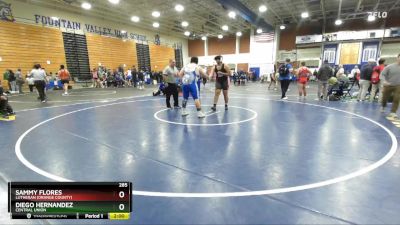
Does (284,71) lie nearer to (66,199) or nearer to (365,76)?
(365,76)

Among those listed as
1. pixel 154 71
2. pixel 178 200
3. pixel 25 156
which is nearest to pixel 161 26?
pixel 154 71

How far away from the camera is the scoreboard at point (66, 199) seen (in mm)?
1731

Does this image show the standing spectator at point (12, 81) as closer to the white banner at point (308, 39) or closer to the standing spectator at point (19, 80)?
the standing spectator at point (19, 80)

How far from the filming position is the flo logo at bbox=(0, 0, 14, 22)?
15.7 metres

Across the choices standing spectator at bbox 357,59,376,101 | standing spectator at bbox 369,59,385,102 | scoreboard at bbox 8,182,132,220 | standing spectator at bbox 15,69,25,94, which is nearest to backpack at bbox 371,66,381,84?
standing spectator at bbox 369,59,385,102

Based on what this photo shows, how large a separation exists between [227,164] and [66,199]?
221 cm

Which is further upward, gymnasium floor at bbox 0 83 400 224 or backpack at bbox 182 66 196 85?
backpack at bbox 182 66 196 85

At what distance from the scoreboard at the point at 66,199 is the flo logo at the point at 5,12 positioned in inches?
771

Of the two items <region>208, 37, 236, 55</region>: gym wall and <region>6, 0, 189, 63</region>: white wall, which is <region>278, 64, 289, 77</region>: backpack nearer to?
<region>6, 0, 189, 63</region>: white wall

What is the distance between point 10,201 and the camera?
1.77 m

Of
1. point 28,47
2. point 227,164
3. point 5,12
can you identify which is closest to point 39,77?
point 28,47

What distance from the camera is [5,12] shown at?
1584 cm

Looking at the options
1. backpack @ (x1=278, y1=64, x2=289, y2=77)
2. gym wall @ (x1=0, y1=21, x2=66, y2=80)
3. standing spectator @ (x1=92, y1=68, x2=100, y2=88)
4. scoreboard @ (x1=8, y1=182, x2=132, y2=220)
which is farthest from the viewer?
standing spectator @ (x1=92, y1=68, x2=100, y2=88)

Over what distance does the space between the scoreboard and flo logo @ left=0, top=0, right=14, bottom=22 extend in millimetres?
19574
